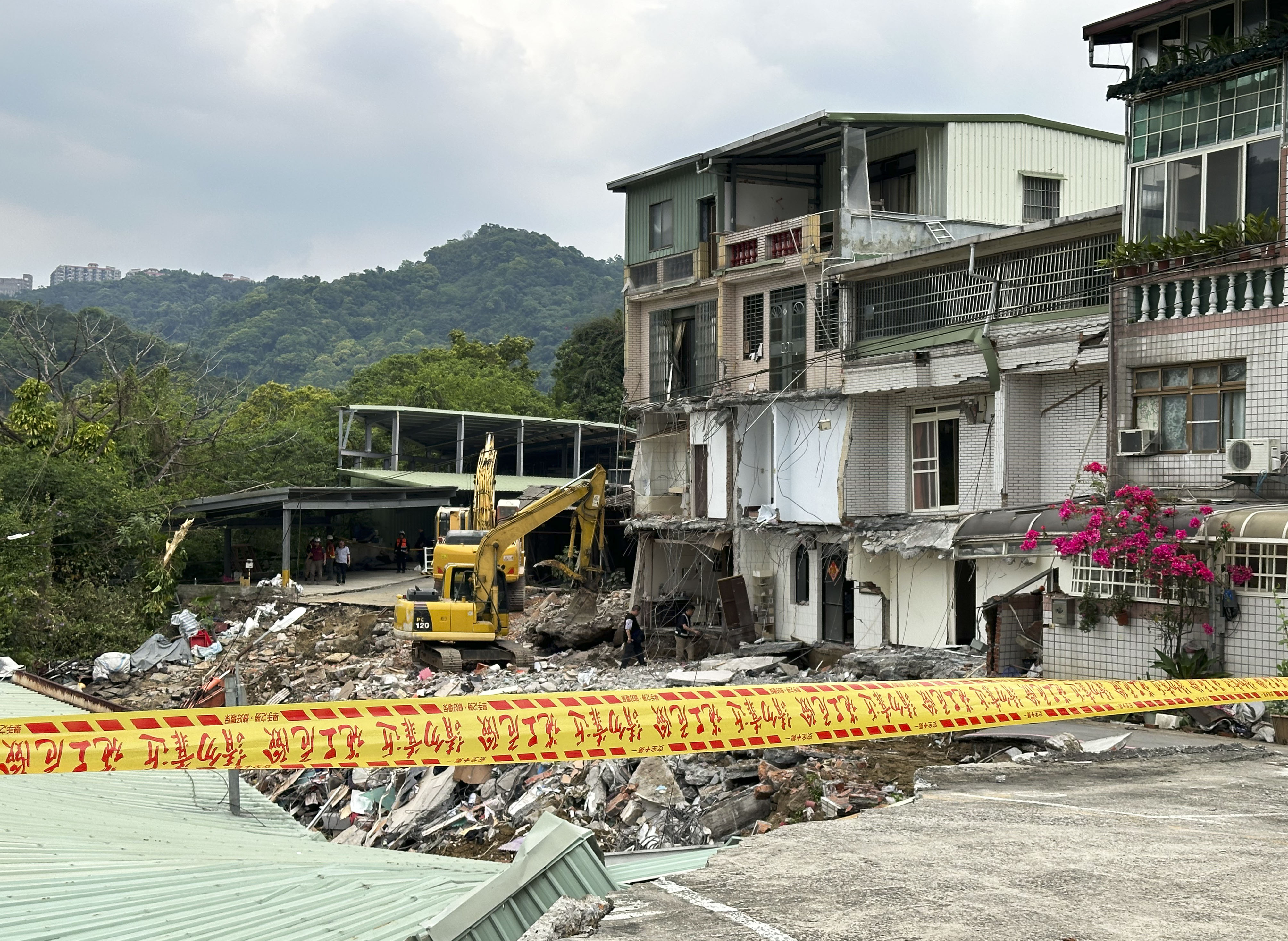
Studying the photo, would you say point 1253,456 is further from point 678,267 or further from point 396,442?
point 396,442

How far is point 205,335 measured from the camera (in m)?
131

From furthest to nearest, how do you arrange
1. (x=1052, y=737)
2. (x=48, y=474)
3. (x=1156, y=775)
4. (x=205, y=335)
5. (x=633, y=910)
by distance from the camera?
(x=205, y=335) < (x=48, y=474) < (x=1052, y=737) < (x=1156, y=775) < (x=633, y=910)

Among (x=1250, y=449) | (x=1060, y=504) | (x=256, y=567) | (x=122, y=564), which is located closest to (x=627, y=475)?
(x=256, y=567)

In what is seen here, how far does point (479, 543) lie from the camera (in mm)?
27797

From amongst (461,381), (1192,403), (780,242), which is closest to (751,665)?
(1192,403)

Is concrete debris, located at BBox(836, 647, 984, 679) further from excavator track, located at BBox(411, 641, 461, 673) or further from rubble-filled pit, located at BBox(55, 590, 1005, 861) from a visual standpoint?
excavator track, located at BBox(411, 641, 461, 673)

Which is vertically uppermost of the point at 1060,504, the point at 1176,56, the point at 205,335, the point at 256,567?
the point at 205,335

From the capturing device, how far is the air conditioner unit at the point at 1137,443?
56.2 ft

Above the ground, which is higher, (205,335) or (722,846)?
(205,335)

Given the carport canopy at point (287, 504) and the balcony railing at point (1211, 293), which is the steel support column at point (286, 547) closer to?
the carport canopy at point (287, 504)

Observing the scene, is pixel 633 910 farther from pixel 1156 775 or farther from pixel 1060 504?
pixel 1060 504

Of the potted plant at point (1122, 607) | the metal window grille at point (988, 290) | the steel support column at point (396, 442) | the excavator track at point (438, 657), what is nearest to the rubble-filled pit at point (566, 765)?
the excavator track at point (438, 657)

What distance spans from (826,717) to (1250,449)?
402 inches

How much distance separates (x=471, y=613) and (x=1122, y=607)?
48.3ft
